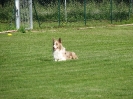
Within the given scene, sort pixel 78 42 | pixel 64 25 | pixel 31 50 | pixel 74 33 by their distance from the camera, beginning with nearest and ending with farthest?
pixel 31 50 → pixel 78 42 → pixel 74 33 → pixel 64 25

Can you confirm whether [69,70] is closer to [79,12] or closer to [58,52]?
[58,52]

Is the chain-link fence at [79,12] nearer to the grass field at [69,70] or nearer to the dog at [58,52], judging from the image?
the grass field at [69,70]

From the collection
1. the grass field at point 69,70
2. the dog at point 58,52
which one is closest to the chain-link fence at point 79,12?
the grass field at point 69,70

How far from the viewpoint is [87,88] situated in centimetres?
1388

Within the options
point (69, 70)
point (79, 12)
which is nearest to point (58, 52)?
point (69, 70)

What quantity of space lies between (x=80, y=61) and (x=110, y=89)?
16.0 ft

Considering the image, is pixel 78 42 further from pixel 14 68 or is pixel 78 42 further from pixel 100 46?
pixel 14 68

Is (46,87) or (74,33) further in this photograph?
(74,33)

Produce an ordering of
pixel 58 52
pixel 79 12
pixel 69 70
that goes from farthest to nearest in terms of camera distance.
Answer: pixel 79 12, pixel 58 52, pixel 69 70

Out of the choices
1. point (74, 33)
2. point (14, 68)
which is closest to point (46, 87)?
point (14, 68)

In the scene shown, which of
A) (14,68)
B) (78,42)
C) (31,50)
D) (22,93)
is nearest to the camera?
(22,93)

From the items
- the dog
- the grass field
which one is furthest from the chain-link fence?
the dog

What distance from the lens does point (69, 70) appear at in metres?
16.7

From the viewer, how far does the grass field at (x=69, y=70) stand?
13453 millimetres
